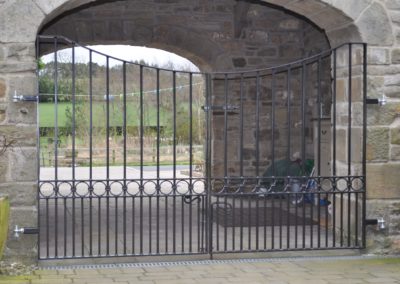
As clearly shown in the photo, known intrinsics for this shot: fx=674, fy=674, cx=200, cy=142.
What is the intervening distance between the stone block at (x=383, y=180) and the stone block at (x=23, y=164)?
2848 millimetres

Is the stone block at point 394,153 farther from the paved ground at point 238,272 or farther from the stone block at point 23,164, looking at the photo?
the stone block at point 23,164

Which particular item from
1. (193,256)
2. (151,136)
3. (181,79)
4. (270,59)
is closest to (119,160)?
(151,136)

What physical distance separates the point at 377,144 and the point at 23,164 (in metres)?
3.00

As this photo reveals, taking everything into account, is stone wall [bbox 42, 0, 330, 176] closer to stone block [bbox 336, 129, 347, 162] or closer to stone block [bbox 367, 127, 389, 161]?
stone block [bbox 336, 129, 347, 162]

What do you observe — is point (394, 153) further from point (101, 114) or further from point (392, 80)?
point (101, 114)

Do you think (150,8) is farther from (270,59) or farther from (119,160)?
(119,160)

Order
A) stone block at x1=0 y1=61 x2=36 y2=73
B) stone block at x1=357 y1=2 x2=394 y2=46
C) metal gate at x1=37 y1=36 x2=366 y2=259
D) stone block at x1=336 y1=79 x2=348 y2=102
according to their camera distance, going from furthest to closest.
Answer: stone block at x1=336 y1=79 x2=348 y2=102 < stone block at x1=357 y1=2 x2=394 y2=46 < metal gate at x1=37 y1=36 x2=366 y2=259 < stone block at x1=0 y1=61 x2=36 y2=73

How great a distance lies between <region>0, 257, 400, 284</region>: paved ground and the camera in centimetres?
498

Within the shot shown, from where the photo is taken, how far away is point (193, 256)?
576cm

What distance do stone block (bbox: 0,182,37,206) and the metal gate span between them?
13 centimetres

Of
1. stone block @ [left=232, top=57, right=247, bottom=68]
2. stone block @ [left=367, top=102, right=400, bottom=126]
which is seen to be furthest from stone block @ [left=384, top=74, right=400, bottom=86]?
stone block @ [left=232, top=57, right=247, bottom=68]

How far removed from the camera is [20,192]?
5.25 metres

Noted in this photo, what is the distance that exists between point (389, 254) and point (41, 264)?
9.83 ft

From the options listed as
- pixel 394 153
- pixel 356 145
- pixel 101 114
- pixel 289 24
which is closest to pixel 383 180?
pixel 394 153
